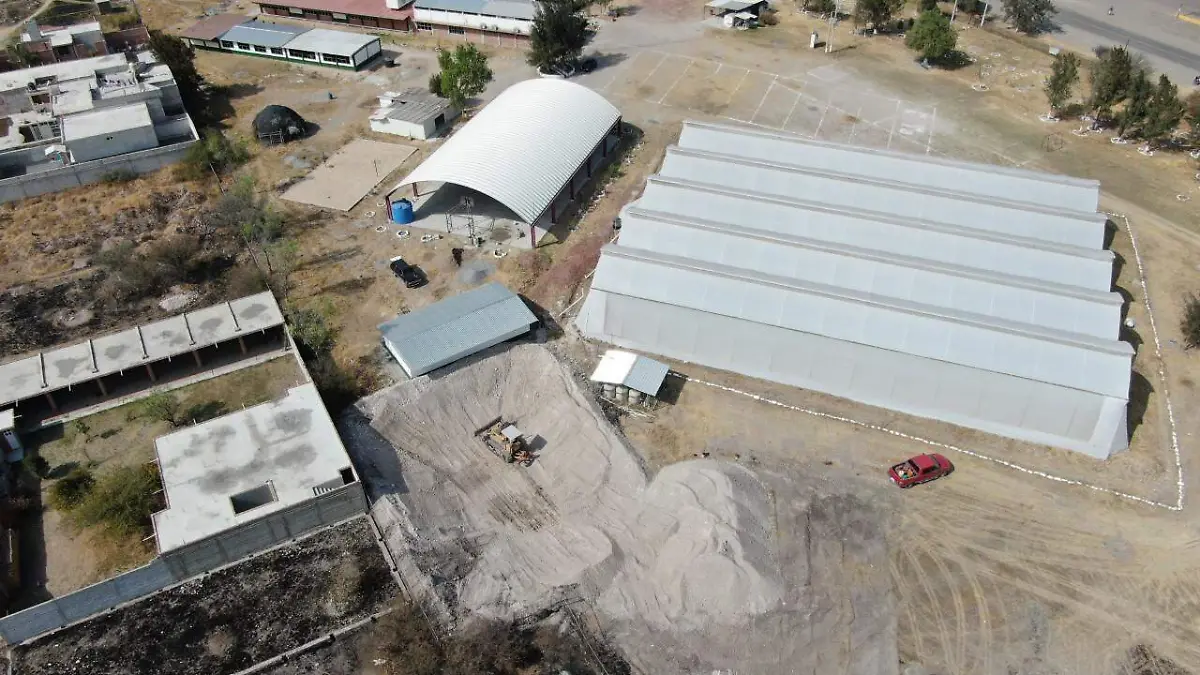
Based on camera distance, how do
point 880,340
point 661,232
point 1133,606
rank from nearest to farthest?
point 1133,606
point 880,340
point 661,232

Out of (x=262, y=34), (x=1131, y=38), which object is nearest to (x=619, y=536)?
(x=262, y=34)

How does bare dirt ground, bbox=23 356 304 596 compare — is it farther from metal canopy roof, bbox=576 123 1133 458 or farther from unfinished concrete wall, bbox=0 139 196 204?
unfinished concrete wall, bbox=0 139 196 204

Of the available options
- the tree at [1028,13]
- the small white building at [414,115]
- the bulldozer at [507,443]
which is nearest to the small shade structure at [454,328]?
the bulldozer at [507,443]

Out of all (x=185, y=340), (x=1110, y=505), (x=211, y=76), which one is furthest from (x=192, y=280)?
(x=1110, y=505)

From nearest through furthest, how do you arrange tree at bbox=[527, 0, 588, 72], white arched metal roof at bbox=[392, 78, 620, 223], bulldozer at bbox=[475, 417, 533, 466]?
bulldozer at bbox=[475, 417, 533, 466] < white arched metal roof at bbox=[392, 78, 620, 223] < tree at bbox=[527, 0, 588, 72]

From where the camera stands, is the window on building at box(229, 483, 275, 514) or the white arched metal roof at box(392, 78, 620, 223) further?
the white arched metal roof at box(392, 78, 620, 223)

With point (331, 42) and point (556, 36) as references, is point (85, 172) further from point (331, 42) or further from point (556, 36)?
point (556, 36)

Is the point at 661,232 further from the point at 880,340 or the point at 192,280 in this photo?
the point at 192,280

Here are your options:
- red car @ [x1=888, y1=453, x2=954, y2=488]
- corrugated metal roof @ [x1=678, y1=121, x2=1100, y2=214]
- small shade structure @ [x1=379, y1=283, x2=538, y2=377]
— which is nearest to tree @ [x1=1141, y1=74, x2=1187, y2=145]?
corrugated metal roof @ [x1=678, y1=121, x2=1100, y2=214]
